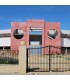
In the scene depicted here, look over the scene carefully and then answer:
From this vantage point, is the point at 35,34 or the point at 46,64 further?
the point at 35,34

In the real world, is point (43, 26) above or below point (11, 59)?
above

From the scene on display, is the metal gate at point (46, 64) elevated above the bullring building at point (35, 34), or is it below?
below

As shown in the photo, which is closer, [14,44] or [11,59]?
[11,59]

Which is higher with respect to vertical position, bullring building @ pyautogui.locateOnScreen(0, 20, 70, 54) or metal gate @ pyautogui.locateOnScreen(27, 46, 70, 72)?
bullring building @ pyautogui.locateOnScreen(0, 20, 70, 54)

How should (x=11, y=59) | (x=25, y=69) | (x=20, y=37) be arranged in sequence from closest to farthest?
(x=25, y=69) < (x=11, y=59) < (x=20, y=37)

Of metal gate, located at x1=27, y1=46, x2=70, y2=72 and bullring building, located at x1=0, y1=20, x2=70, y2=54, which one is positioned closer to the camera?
metal gate, located at x1=27, y1=46, x2=70, y2=72

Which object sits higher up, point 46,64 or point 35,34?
point 35,34

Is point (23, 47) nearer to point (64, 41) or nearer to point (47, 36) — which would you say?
point (47, 36)

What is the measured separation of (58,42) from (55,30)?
244cm

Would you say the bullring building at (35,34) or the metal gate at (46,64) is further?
the bullring building at (35,34)
